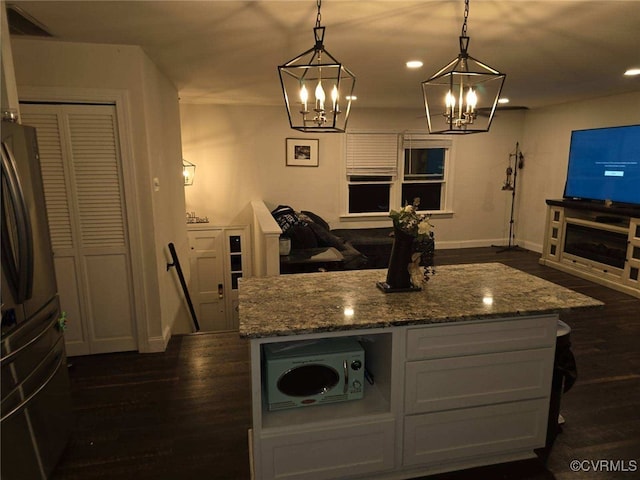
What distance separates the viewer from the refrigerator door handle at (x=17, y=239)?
173 cm

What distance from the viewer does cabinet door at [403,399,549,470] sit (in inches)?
80.7

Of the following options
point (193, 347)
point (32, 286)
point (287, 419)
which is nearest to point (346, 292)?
point (287, 419)

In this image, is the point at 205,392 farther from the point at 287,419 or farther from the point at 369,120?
the point at 369,120

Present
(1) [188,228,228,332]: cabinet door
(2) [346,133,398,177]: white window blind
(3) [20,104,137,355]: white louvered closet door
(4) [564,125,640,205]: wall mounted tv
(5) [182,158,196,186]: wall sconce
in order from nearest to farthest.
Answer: (3) [20,104,137,355]: white louvered closet door < (4) [564,125,640,205]: wall mounted tv < (5) [182,158,196,186]: wall sconce < (1) [188,228,228,332]: cabinet door < (2) [346,133,398,177]: white window blind

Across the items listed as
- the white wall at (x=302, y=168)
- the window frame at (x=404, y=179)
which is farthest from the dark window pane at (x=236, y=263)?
the window frame at (x=404, y=179)

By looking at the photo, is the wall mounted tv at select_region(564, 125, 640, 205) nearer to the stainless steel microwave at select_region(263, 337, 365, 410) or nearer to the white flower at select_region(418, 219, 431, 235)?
the white flower at select_region(418, 219, 431, 235)

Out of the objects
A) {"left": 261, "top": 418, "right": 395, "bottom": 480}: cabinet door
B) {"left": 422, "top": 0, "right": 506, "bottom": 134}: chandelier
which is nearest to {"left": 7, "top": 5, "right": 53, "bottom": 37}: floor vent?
{"left": 422, "top": 0, "right": 506, "bottom": 134}: chandelier

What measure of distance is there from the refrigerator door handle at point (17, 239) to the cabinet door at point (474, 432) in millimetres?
1843

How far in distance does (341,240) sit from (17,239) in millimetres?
4100

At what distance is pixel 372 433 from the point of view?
6.53ft

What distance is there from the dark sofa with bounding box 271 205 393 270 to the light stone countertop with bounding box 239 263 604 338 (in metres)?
1.74

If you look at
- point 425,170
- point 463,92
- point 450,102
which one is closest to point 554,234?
point 425,170

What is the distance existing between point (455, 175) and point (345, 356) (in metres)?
6.02

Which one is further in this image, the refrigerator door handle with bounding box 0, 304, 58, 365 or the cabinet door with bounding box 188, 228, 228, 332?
the cabinet door with bounding box 188, 228, 228, 332
